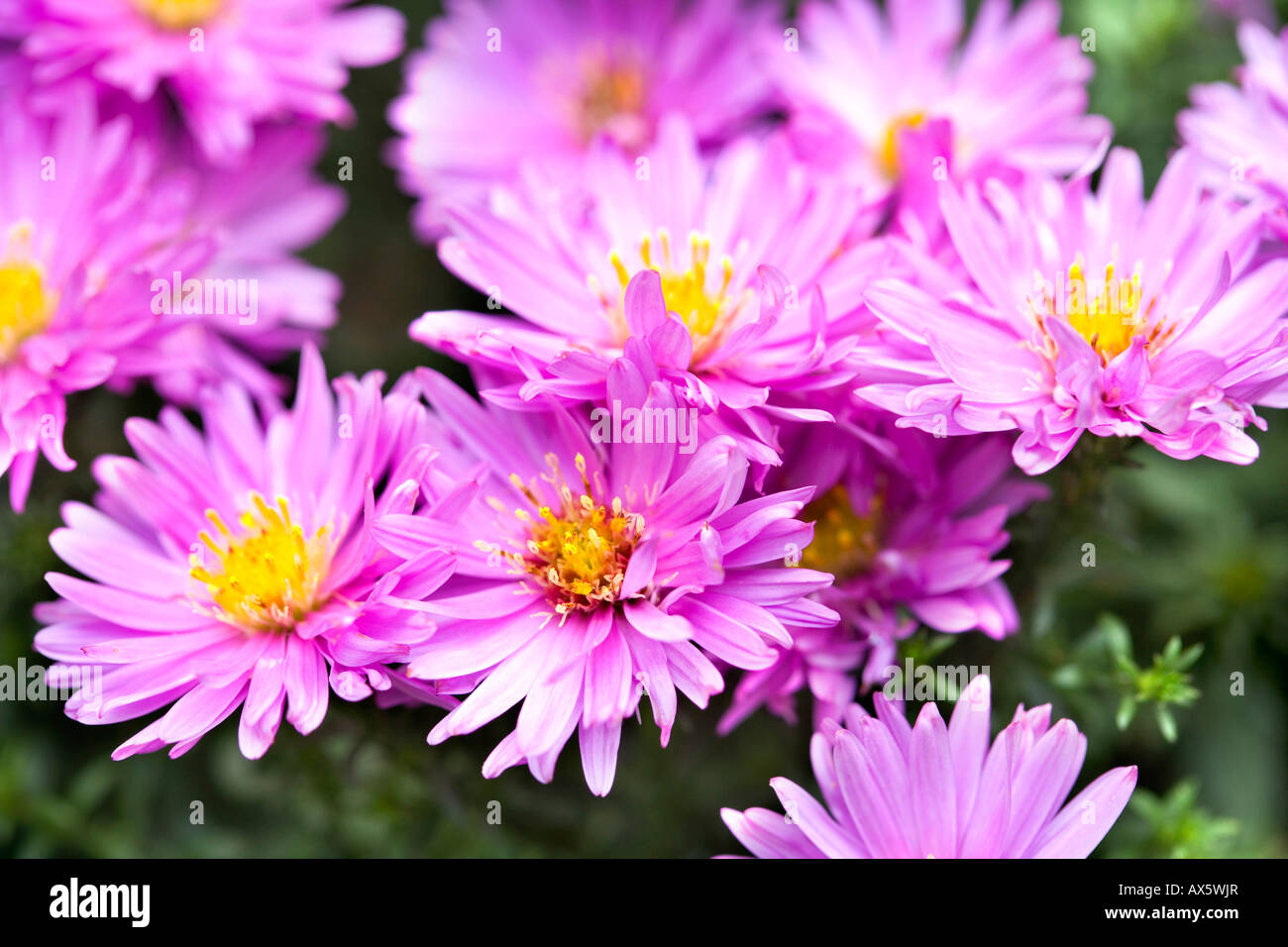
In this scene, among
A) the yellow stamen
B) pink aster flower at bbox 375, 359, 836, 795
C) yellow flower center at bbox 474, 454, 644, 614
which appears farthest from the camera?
the yellow stamen

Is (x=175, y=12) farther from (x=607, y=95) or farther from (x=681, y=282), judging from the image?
(x=681, y=282)

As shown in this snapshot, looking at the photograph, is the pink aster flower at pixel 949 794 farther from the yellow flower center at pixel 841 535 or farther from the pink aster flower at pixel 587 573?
the yellow flower center at pixel 841 535

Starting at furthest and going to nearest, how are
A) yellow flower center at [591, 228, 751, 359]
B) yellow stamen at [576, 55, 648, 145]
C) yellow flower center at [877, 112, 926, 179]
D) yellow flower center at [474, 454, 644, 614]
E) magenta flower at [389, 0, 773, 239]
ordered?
yellow stamen at [576, 55, 648, 145] → magenta flower at [389, 0, 773, 239] → yellow flower center at [877, 112, 926, 179] → yellow flower center at [591, 228, 751, 359] → yellow flower center at [474, 454, 644, 614]

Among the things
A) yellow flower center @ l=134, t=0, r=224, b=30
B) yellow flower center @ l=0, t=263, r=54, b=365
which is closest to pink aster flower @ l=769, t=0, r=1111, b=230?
yellow flower center @ l=134, t=0, r=224, b=30

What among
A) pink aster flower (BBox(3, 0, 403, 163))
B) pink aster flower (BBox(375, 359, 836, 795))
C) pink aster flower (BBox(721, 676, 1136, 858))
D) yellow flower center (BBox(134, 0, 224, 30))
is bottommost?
pink aster flower (BBox(721, 676, 1136, 858))

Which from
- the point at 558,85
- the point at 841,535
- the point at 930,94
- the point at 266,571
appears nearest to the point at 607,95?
the point at 558,85

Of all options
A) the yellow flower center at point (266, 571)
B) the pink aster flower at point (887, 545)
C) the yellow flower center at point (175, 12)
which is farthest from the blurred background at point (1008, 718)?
the yellow flower center at point (175, 12)

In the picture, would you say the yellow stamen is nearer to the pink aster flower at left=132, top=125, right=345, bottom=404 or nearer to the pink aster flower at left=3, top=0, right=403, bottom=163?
the pink aster flower at left=3, top=0, right=403, bottom=163

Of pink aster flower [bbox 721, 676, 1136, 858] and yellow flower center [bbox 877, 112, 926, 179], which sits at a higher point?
yellow flower center [bbox 877, 112, 926, 179]
